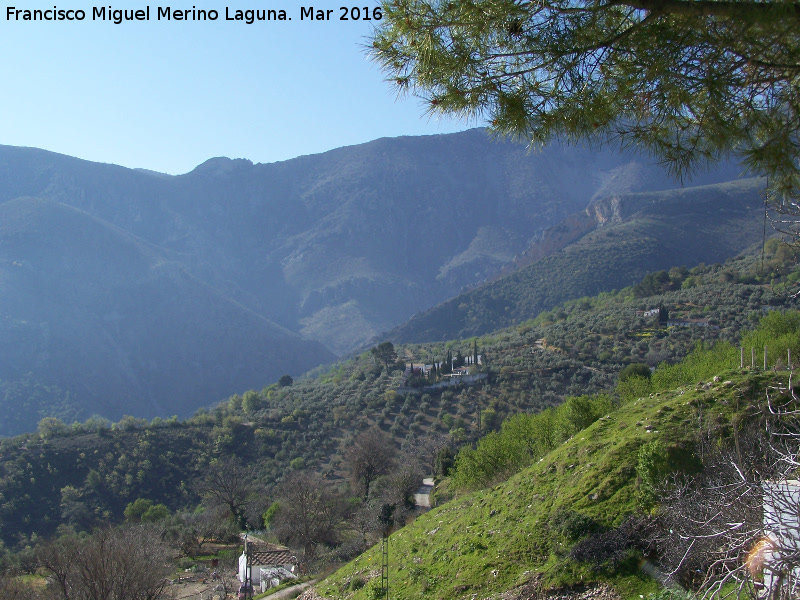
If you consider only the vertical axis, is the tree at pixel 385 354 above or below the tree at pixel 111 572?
below

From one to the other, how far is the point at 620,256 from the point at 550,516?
7042 cm

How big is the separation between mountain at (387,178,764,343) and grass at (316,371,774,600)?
62926 millimetres

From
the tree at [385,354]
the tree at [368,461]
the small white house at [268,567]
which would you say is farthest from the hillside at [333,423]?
the small white house at [268,567]

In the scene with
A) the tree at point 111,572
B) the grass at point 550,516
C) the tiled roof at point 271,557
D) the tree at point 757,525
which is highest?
the tree at point 757,525

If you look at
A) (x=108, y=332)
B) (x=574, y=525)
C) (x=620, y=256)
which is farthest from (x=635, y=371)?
(x=108, y=332)

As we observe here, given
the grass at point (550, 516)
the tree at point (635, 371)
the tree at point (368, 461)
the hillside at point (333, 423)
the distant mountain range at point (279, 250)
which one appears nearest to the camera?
the grass at point (550, 516)

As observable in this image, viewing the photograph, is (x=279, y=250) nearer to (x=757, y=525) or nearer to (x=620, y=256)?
(x=620, y=256)

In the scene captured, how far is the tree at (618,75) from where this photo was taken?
4.71 metres

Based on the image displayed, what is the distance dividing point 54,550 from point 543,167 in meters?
149

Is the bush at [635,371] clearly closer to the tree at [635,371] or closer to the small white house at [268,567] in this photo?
the tree at [635,371]

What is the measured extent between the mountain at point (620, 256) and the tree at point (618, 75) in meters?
72.1

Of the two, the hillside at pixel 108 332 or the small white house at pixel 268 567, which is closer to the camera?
the small white house at pixel 268 567

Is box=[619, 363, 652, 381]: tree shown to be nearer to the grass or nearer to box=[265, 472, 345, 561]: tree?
box=[265, 472, 345, 561]: tree

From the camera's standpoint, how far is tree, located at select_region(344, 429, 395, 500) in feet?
112
